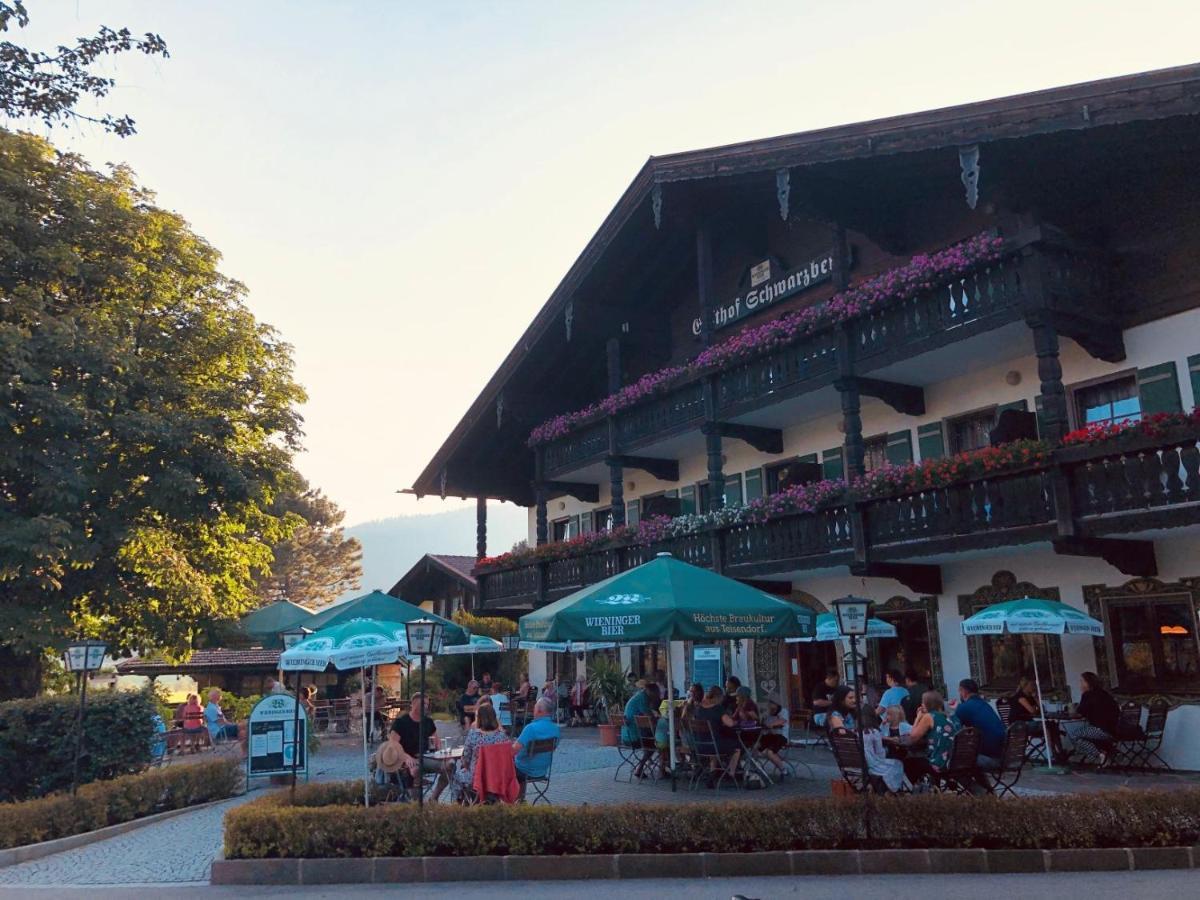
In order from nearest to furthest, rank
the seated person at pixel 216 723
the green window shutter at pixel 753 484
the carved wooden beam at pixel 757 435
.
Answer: the carved wooden beam at pixel 757 435 < the seated person at pixel 216 723 < the green window shutter at pixel 753 484

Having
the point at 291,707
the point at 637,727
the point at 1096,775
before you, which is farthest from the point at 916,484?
the point at 291,707

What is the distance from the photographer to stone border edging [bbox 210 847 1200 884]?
7.74 m

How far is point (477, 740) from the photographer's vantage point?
1005 centimetres

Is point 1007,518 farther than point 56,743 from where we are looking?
Yes

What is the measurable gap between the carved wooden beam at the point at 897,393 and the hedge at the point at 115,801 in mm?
11084

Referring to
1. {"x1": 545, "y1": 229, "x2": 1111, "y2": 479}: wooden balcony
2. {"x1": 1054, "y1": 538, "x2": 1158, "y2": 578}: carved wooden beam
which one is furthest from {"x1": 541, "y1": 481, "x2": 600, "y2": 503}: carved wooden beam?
→ {"x1": 1054, "y1": 538, "x2": 1158, "y2": 578}: carved wooden beam

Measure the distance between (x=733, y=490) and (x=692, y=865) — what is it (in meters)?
13.4

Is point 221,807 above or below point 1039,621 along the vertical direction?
below

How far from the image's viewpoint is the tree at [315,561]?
2159 inches

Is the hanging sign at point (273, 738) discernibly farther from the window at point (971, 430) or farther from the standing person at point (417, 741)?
the window at point (971, 430)

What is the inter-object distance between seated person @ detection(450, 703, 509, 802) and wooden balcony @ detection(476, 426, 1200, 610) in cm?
715

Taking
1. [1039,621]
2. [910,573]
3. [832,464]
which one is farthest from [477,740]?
[832,464]

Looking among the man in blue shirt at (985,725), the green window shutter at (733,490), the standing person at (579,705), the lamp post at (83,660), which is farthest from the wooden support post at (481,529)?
the man in blue shirt at (985,725)

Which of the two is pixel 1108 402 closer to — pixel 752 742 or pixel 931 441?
pixel 931 441
